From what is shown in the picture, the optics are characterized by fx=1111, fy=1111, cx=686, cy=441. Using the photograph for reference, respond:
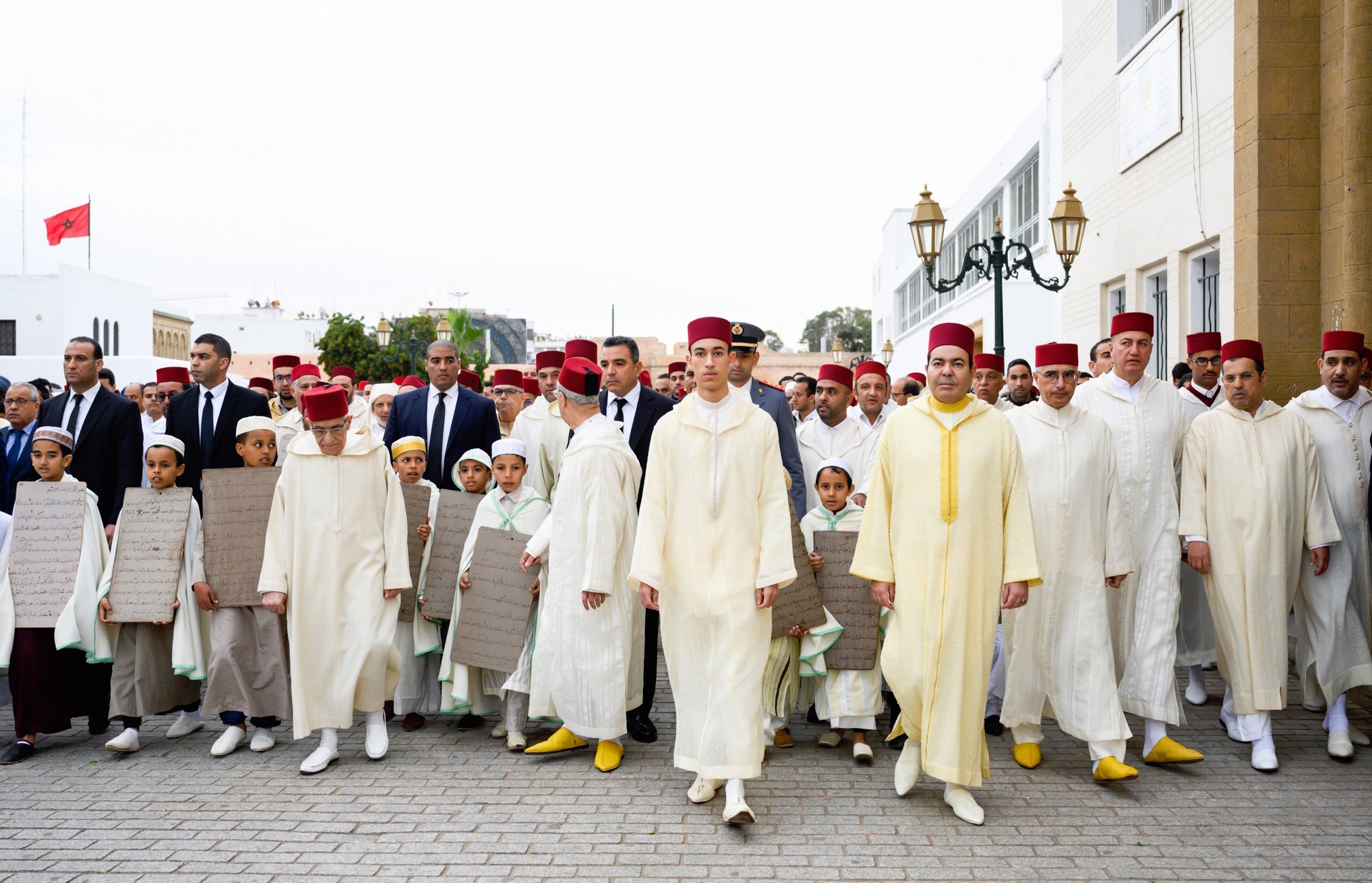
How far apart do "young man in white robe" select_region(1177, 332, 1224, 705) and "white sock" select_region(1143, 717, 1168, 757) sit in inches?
54.6

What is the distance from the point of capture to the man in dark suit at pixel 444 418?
7.80 metres

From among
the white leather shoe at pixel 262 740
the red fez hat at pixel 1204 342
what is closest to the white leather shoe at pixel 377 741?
the white leather shoe at pixel 262 740

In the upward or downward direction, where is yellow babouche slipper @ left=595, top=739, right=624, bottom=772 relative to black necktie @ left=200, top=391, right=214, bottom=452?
downward

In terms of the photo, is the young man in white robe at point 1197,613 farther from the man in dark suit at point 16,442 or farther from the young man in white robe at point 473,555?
the man in dark suit at point 16,442

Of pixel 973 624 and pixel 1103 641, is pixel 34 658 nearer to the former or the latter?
pixel 973 624

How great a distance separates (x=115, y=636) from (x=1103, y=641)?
5.48 m

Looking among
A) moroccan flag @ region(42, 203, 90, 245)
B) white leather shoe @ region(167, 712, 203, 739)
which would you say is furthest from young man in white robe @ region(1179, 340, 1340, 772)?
moroccan flag @ region(42, 203, 90, 245)

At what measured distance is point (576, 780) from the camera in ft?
18.6

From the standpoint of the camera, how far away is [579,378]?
5906mm

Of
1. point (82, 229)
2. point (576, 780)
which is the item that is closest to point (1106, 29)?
point (576, 780)

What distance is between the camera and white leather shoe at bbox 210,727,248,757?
20.2 feet

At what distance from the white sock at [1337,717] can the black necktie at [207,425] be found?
6801 mm

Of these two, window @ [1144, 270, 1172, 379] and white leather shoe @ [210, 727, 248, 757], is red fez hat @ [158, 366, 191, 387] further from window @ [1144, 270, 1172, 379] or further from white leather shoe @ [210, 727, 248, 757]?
window @ [1144, 270, 1172, 379]

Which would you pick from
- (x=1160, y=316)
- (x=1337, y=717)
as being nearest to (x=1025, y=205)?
(x=1160, y=316)
